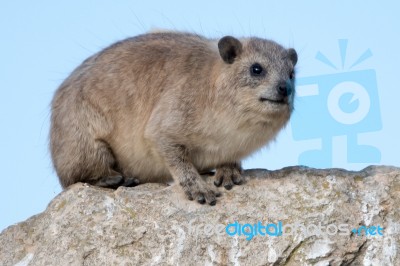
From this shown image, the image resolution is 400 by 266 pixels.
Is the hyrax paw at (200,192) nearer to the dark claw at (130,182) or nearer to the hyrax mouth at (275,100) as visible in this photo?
the dark claw at (130,182)

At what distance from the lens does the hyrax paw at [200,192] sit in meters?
7.89

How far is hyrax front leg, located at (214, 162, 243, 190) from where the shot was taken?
8203mm

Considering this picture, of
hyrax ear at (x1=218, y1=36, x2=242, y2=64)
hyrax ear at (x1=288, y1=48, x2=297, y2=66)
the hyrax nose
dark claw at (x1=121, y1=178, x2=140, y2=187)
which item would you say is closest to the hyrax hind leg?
dark claw at (x1=121, y1=178, x2=140, y2=187)

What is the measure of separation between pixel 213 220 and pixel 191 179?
2.67ft

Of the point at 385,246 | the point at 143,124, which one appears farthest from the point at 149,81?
the point at 385,246

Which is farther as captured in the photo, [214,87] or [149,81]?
[149,81]

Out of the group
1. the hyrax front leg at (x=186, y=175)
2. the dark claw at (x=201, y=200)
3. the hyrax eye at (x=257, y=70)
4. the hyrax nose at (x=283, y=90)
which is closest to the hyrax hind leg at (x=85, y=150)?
the hyrax front leg at (x=186, y=175)

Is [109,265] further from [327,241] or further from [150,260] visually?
[327,241]

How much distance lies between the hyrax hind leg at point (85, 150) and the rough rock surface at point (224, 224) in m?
0.83

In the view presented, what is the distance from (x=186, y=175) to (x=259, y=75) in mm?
1464

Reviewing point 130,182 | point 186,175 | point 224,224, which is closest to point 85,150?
point 130,182

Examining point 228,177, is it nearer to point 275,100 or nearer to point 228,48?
point 275,100

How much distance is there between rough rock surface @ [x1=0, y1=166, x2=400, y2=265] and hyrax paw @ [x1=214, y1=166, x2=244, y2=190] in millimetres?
126

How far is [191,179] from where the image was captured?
27.1ft
